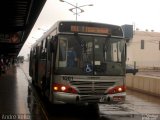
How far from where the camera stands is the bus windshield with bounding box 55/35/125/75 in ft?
43.8

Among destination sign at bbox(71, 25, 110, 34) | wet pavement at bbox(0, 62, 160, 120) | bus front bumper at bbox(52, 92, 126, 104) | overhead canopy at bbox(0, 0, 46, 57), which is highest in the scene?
overhead canopy at bbox(0, 0, 46, 57)

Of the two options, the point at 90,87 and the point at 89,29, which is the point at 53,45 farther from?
the point at 90,87

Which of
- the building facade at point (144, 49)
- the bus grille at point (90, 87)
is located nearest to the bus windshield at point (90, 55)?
the bus grille at point (90, 87)

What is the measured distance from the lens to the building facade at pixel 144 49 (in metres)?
96.6

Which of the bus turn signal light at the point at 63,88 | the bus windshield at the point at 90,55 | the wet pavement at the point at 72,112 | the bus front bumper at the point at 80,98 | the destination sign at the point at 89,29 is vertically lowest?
the wet pavement at the point at 72,112

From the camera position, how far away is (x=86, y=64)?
13523mm

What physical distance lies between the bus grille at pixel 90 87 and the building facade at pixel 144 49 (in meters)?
82.5

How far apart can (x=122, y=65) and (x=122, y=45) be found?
27.3 inches

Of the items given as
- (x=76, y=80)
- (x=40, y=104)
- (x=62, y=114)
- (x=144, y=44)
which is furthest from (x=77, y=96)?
(x=144, y=44)

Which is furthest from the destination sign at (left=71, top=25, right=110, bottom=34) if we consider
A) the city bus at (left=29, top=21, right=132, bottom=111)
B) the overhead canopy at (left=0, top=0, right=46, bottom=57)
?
the overhead canopy at (left=0, top=0, right=46, bottom=57)

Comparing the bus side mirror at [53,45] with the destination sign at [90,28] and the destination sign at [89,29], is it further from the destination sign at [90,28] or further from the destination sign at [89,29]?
the destination sign at [89,29]

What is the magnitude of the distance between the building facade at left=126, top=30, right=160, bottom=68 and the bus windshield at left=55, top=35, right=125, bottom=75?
82168 mm

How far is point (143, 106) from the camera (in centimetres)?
1730

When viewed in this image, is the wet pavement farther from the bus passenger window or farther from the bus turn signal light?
the bus passenger window
